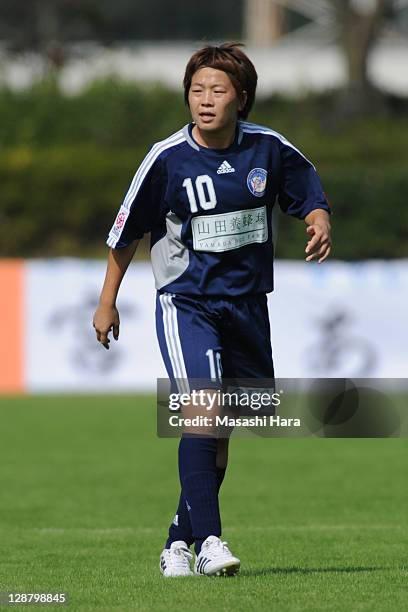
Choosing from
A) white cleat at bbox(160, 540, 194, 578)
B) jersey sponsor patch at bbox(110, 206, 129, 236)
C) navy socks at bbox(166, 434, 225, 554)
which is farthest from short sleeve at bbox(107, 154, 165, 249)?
white cleat at bbox(160, 540, 194, 578)

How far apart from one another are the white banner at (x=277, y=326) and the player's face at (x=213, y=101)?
1159 centimetres

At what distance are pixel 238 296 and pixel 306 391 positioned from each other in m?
0.72

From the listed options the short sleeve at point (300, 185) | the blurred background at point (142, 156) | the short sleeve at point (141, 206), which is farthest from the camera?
the blurred background at point (142, 156)

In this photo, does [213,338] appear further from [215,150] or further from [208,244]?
[215,150]

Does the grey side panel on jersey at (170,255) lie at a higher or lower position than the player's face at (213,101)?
lower

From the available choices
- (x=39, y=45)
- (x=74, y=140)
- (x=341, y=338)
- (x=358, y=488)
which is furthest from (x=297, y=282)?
(x=39, y=45)

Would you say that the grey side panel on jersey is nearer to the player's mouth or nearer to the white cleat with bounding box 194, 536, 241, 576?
the player's mouth

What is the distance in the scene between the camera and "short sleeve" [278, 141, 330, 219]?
20.3ft

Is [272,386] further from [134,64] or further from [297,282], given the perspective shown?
[134,64]

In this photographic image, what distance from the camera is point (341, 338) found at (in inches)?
703

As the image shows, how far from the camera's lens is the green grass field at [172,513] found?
5.62 meters

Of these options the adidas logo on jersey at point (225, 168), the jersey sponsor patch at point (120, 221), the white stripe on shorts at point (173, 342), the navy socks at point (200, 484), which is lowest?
the navy socks at point (200, 484)

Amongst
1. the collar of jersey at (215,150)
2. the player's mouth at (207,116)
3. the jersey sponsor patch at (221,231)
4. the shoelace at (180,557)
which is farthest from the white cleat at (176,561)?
the player's mouth at (207,116)

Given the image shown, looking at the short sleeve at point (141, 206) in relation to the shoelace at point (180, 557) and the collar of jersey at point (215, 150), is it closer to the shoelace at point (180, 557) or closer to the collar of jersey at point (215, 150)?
the collar of jersey at point (215, 150)
